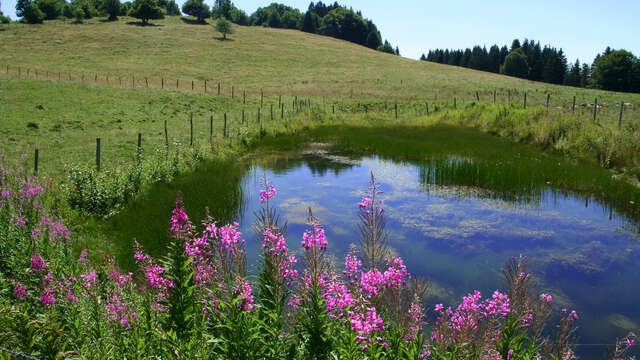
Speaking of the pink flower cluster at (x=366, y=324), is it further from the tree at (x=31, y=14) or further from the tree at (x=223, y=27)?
the tree at (x=31, y=14)

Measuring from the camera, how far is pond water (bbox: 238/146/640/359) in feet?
27.2

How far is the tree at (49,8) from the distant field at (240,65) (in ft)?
35.4

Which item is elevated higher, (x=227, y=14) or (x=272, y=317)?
(x=227, y=14)

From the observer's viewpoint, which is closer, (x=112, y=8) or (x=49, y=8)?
(x=49, y=8)

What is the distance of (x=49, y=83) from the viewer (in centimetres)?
3691

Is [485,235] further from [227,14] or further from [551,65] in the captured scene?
[227,14]

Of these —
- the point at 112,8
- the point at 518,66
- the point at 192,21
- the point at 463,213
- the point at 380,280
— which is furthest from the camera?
the point at 192,21

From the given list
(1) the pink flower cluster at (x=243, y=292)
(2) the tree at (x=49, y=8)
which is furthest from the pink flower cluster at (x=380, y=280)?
(2) the tree at (x=49, y=8)

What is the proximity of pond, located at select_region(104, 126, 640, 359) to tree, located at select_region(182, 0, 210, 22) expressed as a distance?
9821 centimetres

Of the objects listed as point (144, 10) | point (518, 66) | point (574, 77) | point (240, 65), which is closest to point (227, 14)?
point (144, 10)

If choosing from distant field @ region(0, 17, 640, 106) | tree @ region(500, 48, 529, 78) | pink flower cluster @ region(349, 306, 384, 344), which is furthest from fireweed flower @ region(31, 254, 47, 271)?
tree @ region(500, 48, 529, 78)

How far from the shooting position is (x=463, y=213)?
43.0ft

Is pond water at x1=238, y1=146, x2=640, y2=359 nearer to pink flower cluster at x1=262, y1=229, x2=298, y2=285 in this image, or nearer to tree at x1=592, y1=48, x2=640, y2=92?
pink flower cluster at x1=262, y1=229, x2=298, y2=285

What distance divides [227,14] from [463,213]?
4888 inches
